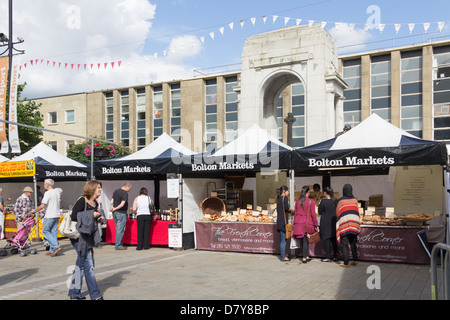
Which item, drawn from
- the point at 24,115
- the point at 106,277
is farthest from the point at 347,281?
the point at 24,115

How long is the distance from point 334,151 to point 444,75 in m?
27.6

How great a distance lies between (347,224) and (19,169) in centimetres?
1034

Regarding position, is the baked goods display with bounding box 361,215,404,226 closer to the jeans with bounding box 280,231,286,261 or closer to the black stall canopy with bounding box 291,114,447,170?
the black stall canopy with bounding box 291,114,447,170

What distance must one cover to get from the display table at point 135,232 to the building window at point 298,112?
24.6 meters

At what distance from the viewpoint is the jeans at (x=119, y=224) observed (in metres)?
11.5

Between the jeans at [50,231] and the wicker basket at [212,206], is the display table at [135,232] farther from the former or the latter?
the jeans at [50,231]

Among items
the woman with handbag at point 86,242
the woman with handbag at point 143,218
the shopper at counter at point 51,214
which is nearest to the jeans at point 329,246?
the woman with handbag at point 143,218

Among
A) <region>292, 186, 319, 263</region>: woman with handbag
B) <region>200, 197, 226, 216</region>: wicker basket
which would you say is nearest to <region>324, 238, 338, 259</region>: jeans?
<region>292, 186, 319, 263</region>: woman with handbag

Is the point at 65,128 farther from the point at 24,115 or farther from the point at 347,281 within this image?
the point at 347,281

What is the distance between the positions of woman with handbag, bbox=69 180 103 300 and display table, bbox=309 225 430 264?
5808mm

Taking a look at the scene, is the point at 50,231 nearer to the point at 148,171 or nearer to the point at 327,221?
the point at 148,171

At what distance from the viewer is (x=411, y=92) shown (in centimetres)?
3312
